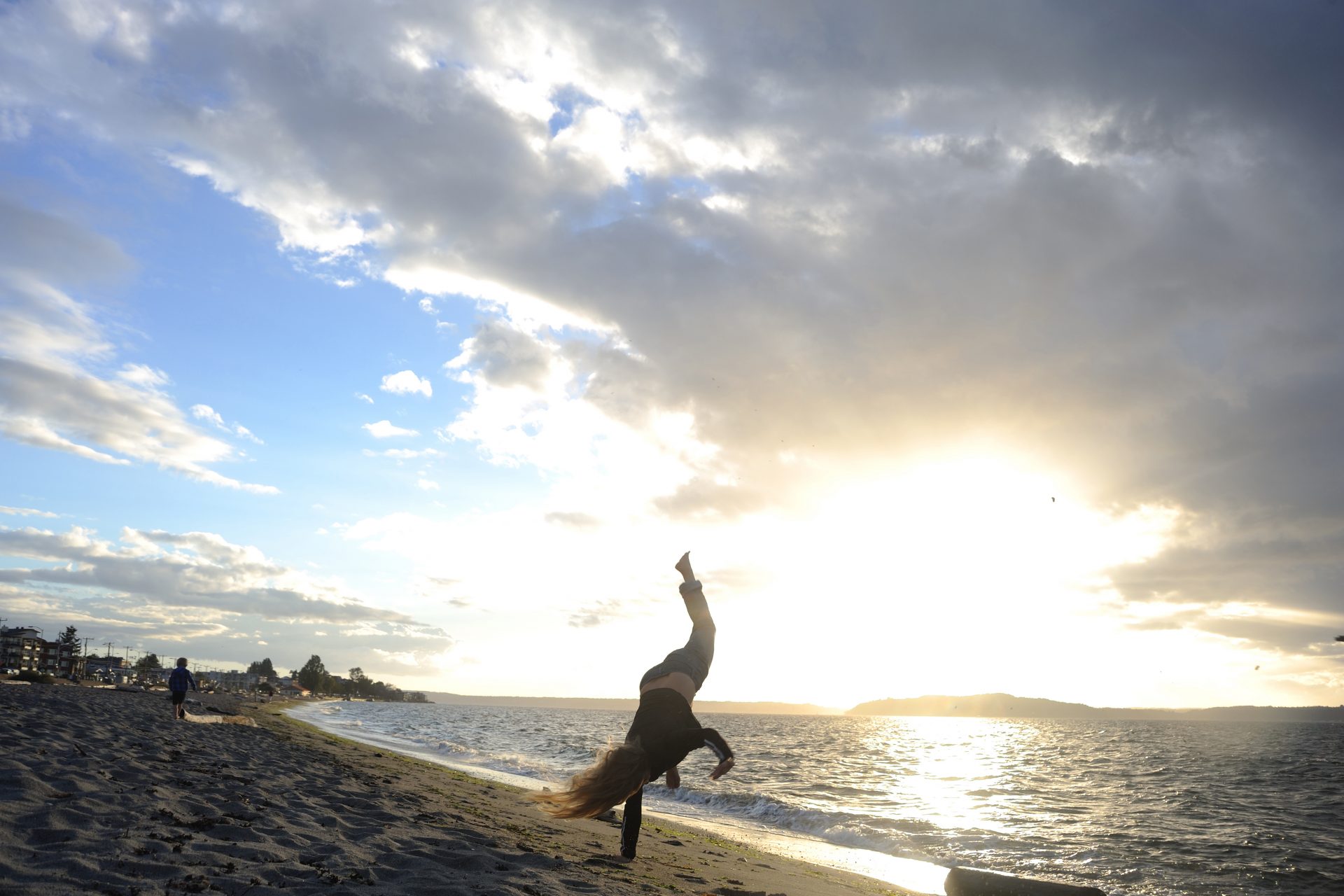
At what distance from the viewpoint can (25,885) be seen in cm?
529

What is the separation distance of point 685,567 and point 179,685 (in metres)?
24.8

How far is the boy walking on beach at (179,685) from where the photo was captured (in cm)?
2494

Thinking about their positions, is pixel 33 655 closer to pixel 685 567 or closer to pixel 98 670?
pixel 98 670

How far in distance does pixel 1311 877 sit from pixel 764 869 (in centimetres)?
1417

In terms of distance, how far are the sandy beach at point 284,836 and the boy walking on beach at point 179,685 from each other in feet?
29.2

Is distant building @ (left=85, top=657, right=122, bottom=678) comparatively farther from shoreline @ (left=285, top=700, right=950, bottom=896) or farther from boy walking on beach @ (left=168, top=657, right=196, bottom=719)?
shoreline @ (left=285, top=700, right=950, bottom=896)

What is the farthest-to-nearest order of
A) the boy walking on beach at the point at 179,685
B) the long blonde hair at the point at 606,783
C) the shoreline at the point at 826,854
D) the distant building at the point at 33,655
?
the distant building at the point at 33,655, the boy walking on beach at the point at 179,685, the shoreline at the point at 826,854, the long blonde hair at the point at 606,783

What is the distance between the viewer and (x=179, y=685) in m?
25.6

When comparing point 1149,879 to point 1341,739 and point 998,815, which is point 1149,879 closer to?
point 998,815

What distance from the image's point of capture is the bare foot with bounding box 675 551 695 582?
862 centimetres

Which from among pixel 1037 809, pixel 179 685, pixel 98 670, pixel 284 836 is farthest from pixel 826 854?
pixel 98 670

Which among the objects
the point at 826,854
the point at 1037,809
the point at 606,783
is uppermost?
the point at 606,783

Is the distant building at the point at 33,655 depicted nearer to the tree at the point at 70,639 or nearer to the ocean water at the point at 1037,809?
the tree at the point at 70,639

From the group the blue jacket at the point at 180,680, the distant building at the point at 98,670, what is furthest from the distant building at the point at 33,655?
the blue jacket at the point at 180,680
